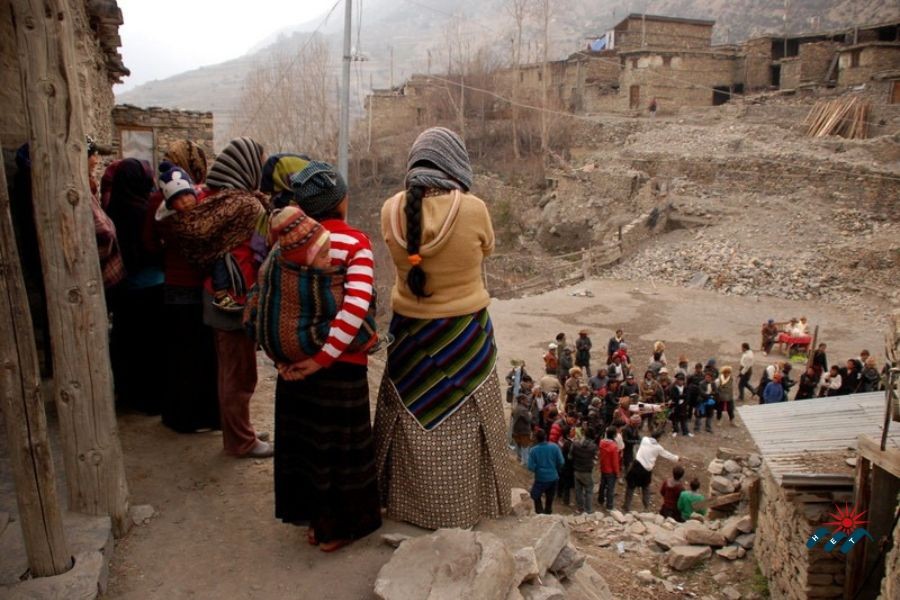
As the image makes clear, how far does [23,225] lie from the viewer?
12.1 feet

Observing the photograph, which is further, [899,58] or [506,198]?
[506,198]

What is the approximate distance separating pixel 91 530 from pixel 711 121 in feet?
101

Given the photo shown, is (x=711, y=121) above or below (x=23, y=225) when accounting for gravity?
above

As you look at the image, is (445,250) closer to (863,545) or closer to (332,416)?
(332,416)

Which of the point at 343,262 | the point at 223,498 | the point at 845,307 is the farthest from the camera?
the point at 845,307

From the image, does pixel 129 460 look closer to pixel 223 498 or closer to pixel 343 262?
pixel 223 498

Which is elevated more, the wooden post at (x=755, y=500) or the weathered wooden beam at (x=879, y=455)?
the weathered wooden beam at (x=879, y=455)

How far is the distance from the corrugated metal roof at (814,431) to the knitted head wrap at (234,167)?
4.33 metres

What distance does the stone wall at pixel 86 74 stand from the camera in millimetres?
3764

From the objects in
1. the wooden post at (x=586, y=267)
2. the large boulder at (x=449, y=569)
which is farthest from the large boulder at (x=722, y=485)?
the wooden post at (x=586, y=267)

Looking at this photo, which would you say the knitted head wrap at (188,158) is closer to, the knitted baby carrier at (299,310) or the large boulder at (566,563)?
the knitted baby carrier at (299,310)

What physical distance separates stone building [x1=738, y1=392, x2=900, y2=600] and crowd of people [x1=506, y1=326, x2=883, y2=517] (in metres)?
1.56

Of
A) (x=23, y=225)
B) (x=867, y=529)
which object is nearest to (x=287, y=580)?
(x=23, y=225)

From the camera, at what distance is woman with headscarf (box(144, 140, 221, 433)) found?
3.83m
